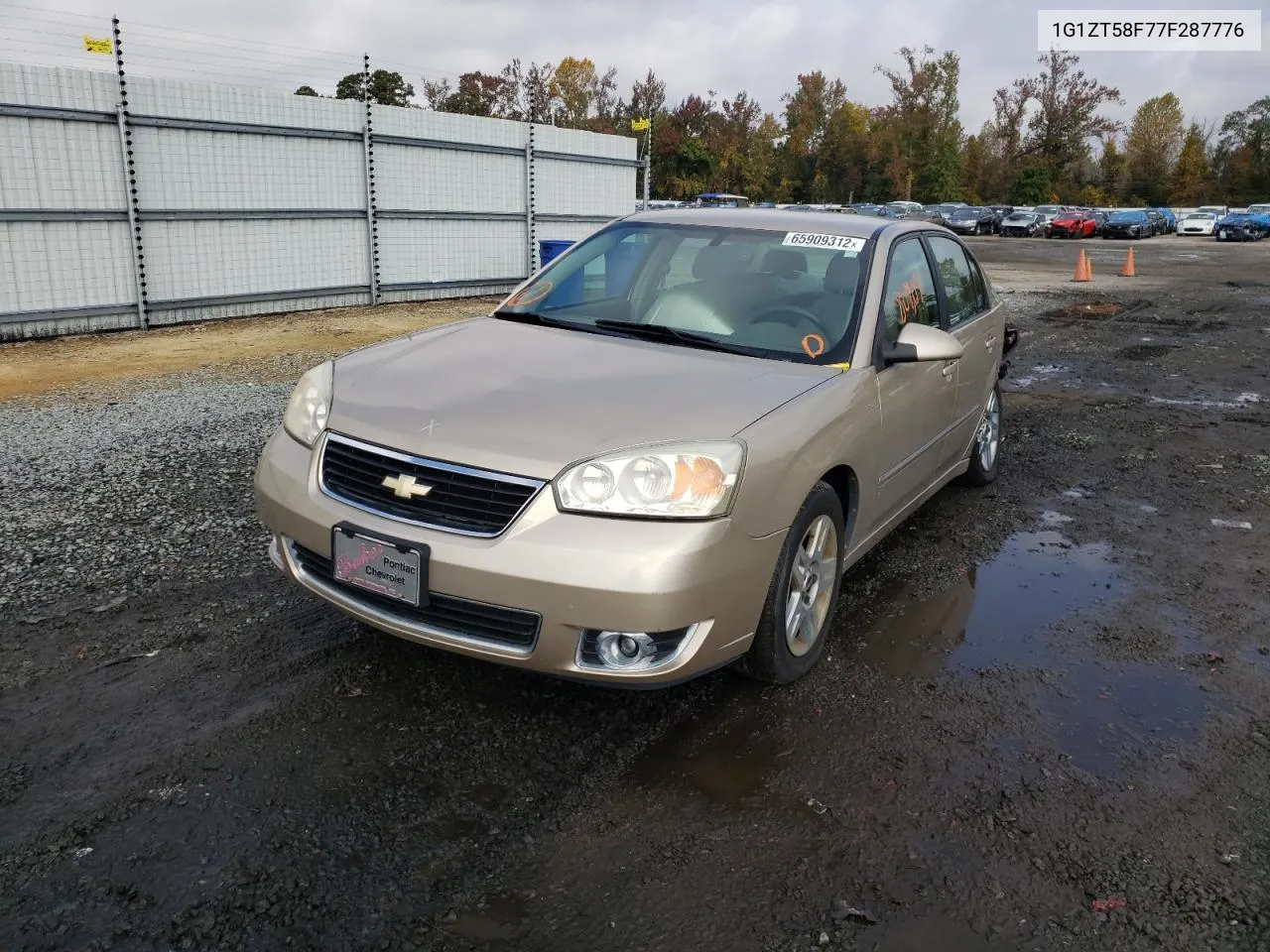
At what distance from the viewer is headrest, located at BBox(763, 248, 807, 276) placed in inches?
165

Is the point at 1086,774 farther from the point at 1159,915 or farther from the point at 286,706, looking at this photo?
the point at 286,706

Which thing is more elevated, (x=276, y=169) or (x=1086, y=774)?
(x=276, y=169)

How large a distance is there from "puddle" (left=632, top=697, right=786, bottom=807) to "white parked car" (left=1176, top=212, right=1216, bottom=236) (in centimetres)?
5448

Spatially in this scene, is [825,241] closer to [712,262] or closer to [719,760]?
[712,262]

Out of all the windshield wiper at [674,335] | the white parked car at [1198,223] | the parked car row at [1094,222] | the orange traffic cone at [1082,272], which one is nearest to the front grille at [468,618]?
the windshield wiper at [674,335]

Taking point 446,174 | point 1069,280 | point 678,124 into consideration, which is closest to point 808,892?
point 446,174

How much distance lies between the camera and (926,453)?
464cm

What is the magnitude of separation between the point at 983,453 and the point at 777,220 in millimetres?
2300

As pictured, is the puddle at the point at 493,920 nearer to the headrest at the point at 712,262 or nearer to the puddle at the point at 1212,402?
the headrest at the point at 712,262

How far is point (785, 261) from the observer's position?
4250 mm

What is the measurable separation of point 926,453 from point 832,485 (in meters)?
1.24

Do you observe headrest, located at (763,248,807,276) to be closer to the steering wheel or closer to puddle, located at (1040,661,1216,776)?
the steering wheel

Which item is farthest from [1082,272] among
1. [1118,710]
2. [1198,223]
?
[1198,223]

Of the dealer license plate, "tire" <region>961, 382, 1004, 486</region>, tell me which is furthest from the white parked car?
the dealer license plate
